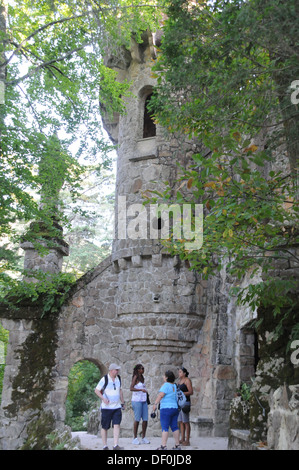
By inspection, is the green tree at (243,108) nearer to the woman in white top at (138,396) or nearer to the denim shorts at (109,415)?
the woman in white top at (138,396)

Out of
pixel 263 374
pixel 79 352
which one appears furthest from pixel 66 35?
pixel 263 374

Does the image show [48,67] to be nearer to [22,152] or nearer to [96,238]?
[22,152]

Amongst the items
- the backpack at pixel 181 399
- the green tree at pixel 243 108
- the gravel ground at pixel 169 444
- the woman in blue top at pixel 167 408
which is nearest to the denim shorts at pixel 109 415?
the woman in blue top at pixel 167 408

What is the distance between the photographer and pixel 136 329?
33.5 feet

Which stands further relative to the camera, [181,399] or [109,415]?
[181,399]

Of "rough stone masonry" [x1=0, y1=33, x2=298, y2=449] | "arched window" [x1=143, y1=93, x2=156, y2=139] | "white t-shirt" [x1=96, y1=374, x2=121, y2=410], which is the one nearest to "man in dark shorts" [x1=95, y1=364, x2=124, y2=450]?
"white t-shirt" [x1=96, y1=374, x2=121, y2=410]

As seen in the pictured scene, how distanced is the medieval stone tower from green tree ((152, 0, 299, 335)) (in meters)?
3.11

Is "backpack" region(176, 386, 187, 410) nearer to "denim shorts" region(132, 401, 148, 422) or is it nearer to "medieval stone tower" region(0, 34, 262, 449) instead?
"denim shorts" region(132, 401, 148, 422)

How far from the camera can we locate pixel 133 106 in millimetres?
11867

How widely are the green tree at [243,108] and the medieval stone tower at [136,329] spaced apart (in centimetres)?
311

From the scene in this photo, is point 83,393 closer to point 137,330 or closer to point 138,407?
point 137,330

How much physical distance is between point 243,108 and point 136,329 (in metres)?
Answer: 5.54

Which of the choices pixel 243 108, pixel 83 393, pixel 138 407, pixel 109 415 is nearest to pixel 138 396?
pixel 138 407

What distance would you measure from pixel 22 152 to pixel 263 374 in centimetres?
574
